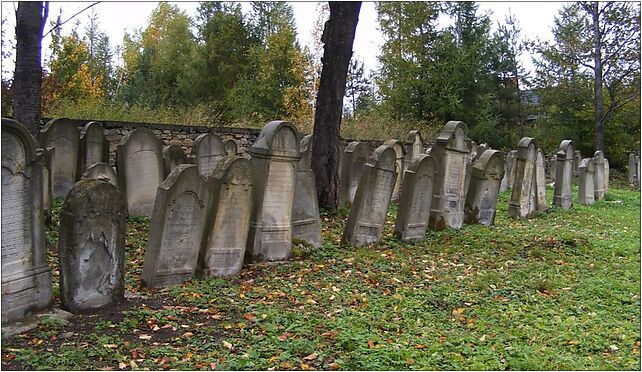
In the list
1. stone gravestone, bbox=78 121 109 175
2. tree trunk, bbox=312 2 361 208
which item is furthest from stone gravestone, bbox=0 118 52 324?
tree trunk, bbox=312 2 361 208

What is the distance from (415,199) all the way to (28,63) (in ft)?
20.3

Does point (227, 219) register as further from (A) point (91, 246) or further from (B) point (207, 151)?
(B) point (207, 151)

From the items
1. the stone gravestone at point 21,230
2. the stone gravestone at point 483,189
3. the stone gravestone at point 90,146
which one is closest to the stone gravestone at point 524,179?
the stone gravestone at point 483,189

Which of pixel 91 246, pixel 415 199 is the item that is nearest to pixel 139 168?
pixel 415 199

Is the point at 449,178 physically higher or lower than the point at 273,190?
higher

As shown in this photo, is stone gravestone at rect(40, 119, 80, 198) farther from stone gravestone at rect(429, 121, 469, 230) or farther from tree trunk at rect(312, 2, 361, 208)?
stone gravestone at rect(429, 121, 469, 230)

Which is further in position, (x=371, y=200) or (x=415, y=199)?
(x=415, y=199)

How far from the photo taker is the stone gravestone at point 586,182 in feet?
47.6

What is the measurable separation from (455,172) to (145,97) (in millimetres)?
24062

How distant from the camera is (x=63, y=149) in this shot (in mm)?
9805

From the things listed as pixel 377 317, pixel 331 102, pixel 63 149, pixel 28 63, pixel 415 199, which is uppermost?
pixel 28 63

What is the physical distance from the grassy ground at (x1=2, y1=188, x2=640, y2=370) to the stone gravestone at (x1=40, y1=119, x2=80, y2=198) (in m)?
2.85

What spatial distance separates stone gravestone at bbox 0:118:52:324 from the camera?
430cm

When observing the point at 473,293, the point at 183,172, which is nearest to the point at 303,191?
the point at 183,172
